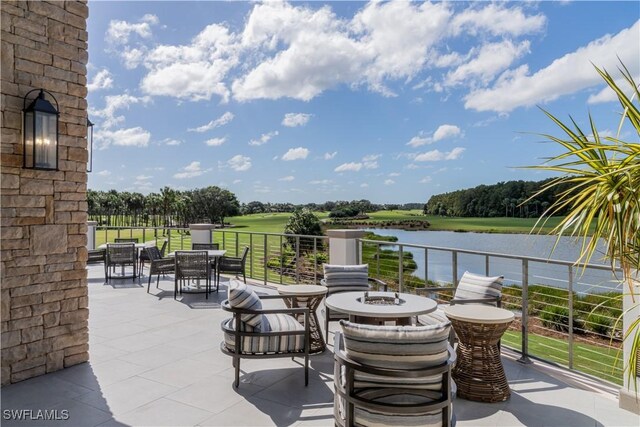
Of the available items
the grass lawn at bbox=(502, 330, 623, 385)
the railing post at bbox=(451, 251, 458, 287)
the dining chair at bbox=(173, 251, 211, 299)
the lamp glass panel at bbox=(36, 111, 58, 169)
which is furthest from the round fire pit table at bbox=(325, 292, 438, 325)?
the dining chair at bbox=(173, 251, 211, 299)

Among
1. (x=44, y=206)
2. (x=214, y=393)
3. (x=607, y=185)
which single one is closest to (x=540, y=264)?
(x=607, y=185)

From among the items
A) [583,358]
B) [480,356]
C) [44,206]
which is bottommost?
[583,358]

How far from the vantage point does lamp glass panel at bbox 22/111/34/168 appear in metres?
3.18

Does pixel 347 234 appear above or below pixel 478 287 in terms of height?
above

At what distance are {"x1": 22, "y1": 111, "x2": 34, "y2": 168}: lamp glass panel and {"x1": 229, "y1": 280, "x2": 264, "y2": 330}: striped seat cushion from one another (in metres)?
2.01

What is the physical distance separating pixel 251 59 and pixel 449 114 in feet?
61.4

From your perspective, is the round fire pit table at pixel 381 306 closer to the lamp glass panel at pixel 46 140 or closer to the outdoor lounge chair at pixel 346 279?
the outdoor lounge chair at pixel 346 279

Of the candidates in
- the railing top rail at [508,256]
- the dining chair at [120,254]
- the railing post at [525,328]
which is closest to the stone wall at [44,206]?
the railing top rail at [508,256]

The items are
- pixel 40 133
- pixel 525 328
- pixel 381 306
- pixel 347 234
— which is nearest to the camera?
pixel 381 306

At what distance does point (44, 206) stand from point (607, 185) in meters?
4.28

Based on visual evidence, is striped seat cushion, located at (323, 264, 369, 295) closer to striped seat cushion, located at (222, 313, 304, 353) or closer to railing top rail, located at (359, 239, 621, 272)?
railing top rail, located at (359, 239, 621, 272)

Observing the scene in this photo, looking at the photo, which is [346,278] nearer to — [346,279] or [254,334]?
[346,279]

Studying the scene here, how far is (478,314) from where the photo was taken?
3.10 metres

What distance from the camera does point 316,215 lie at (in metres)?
21.2
